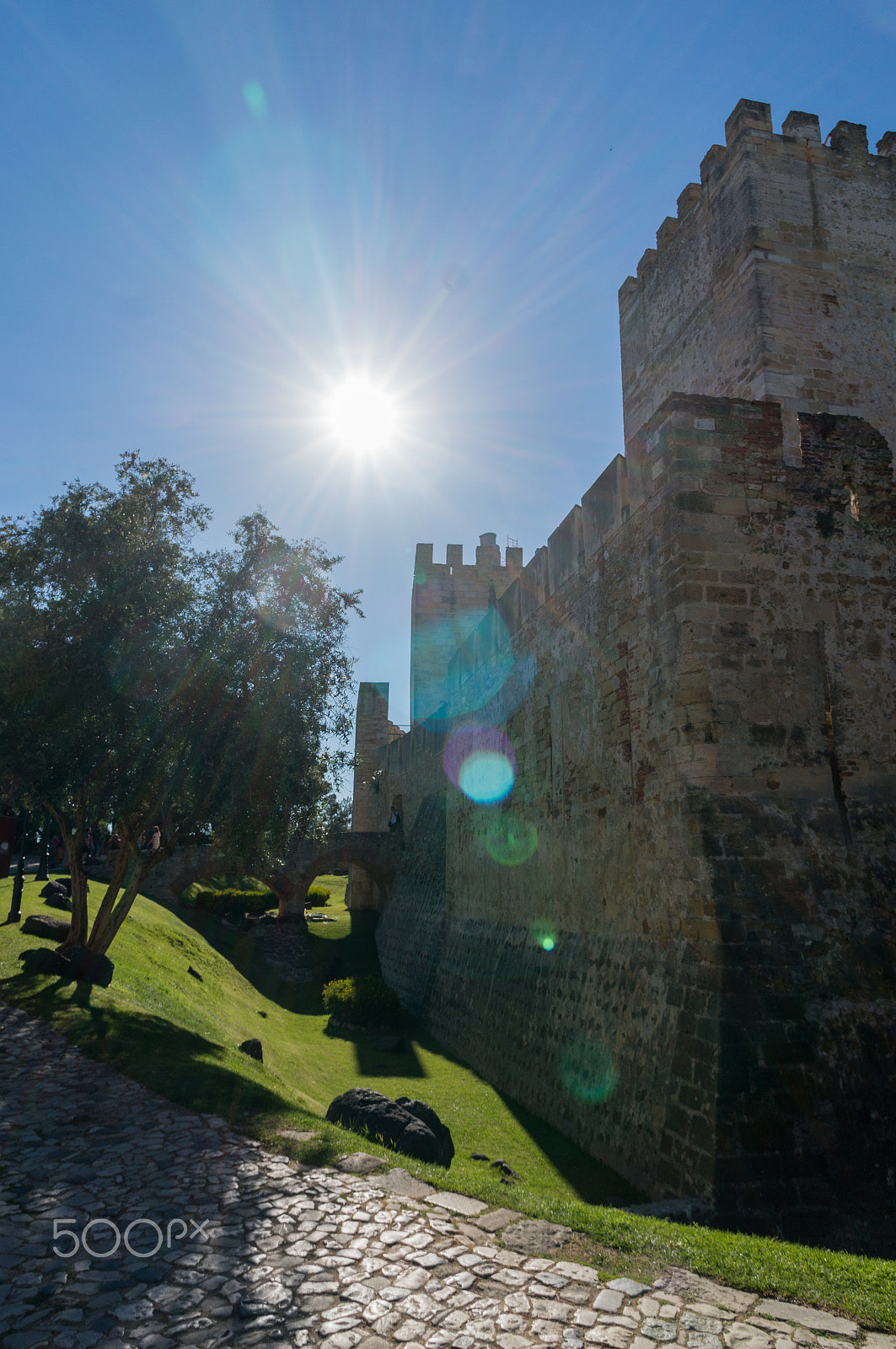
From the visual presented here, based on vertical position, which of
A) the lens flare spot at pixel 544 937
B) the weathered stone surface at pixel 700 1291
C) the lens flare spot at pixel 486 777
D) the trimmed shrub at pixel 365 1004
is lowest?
the trimmed shrub at pixel 365 1004

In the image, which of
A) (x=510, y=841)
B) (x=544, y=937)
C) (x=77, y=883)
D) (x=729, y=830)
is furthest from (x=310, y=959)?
(x=729, y=830)

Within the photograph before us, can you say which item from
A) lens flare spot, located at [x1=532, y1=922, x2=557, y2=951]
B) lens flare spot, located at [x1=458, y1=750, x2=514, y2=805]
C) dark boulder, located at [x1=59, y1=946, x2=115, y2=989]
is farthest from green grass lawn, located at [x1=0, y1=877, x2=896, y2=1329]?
lens flare spot, located at [x1=458, y1=750, x2=514, y2=805]

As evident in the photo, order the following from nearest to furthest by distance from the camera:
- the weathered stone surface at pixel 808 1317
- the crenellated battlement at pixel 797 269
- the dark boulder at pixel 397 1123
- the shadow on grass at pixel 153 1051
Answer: the weathered stone surface at pixel 808 1317 → the dark boulder at pixel 397 1123 → the shadow on grass at pixel 153 1051 → the crenellated battlement at pixel 797 269

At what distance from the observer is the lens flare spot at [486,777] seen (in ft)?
48.6

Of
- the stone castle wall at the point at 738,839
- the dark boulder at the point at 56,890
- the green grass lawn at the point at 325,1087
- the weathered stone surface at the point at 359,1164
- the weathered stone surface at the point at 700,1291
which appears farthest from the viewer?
the dark boulder at the point at 56,890

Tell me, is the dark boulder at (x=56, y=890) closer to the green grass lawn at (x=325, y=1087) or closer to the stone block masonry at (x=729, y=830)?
the green grass lawn at (x=325, y=1087)

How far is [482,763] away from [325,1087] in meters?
7.41

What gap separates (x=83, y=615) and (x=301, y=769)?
400cm

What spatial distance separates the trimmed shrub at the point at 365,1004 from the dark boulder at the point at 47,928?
21.8ft

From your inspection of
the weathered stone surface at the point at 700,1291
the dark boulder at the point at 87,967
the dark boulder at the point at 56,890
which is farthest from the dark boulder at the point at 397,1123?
the dark boulder at the point at 56,890

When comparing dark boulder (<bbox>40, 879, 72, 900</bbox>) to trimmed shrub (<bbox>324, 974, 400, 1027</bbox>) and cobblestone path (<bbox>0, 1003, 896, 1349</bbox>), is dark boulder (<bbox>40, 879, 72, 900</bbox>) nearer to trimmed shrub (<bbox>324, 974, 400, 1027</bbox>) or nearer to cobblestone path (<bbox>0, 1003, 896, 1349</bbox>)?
trimmed shrub (<bbox>324, 974, 400, 1027</bbox>)

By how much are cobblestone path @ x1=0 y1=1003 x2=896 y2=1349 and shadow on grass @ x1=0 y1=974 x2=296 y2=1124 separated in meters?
1.53

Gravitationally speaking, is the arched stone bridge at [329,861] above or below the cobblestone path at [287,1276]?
above

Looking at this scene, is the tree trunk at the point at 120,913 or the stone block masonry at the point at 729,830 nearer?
the stone block masonry at the point at 729,830
